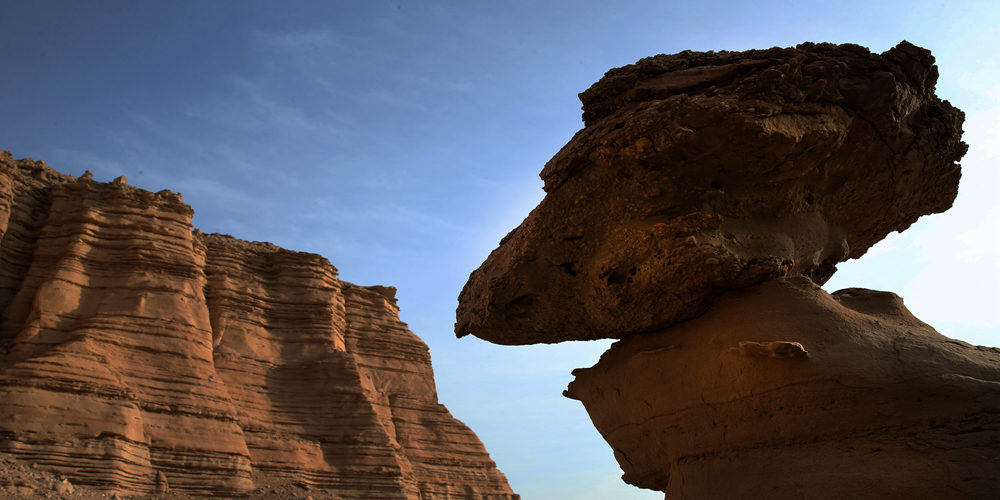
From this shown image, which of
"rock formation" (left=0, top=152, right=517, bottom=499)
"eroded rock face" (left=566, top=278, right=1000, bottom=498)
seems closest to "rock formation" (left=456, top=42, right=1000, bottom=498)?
"eroded rock face" (left=566, top=278, right=1000, bottom=498)

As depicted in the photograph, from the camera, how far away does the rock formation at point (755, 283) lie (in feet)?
15.4

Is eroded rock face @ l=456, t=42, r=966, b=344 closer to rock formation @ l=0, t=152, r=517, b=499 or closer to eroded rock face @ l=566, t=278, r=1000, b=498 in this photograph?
eroded rock face @ l=566, t=278, r=1000, b=498

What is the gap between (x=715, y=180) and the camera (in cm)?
555

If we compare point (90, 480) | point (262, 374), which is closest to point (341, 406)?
point (262, 374)

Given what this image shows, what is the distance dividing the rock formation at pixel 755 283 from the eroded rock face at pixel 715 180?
0.02 metres

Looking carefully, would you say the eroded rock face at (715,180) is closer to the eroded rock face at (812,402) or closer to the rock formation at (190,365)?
the eroded rock face at (812,402)

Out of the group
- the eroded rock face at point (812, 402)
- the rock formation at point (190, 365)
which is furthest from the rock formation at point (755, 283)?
the rock formation at point (190, 365)

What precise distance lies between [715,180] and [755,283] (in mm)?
888

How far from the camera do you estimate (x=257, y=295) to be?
23.4 meters

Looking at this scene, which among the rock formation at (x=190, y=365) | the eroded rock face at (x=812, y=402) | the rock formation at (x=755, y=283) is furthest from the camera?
the rock formation at (x=190, y=365)

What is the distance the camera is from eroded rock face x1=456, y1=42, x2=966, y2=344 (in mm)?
5246

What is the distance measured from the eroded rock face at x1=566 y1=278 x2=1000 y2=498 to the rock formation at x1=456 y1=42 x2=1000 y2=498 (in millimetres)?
13

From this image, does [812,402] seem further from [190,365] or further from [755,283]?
[190,365]

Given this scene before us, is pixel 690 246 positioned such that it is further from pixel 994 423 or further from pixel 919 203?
pixel 919 203
